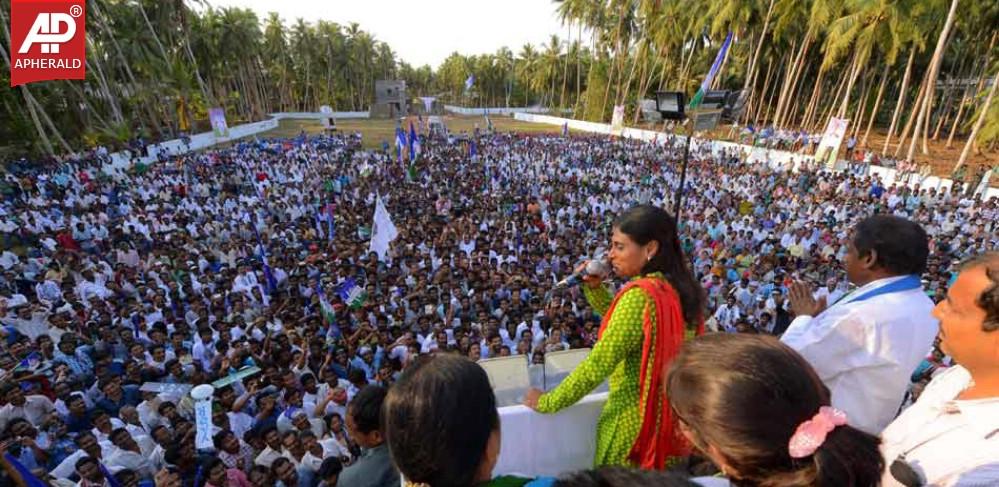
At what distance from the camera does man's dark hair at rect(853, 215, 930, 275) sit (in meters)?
1.74

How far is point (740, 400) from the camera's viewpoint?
0.97 m

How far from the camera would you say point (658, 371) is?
1696 mm

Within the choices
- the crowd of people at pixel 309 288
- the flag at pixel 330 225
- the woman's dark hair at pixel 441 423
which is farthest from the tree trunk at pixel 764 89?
the woman's dark hair at pixel 441 423

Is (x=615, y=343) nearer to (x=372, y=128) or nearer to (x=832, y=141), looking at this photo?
(x=832, y=141)

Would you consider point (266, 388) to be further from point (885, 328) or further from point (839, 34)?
point (839, 34)

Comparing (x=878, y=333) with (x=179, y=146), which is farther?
(x=179, y=146)

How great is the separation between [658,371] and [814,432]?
0.80 meters

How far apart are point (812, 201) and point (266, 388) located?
14.7m

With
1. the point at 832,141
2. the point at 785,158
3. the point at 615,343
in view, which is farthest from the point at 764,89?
the point at 615,343

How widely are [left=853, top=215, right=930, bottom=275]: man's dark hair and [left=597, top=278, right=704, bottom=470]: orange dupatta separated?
0.71 m

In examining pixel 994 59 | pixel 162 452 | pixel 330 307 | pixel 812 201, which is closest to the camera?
pixel 162 452

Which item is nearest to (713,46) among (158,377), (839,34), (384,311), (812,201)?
(839,34)

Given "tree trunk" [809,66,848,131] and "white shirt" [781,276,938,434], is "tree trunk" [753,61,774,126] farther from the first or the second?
"white shirt" [781,276,938,434]

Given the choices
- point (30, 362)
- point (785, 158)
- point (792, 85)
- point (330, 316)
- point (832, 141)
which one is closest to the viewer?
point (30, 362)
